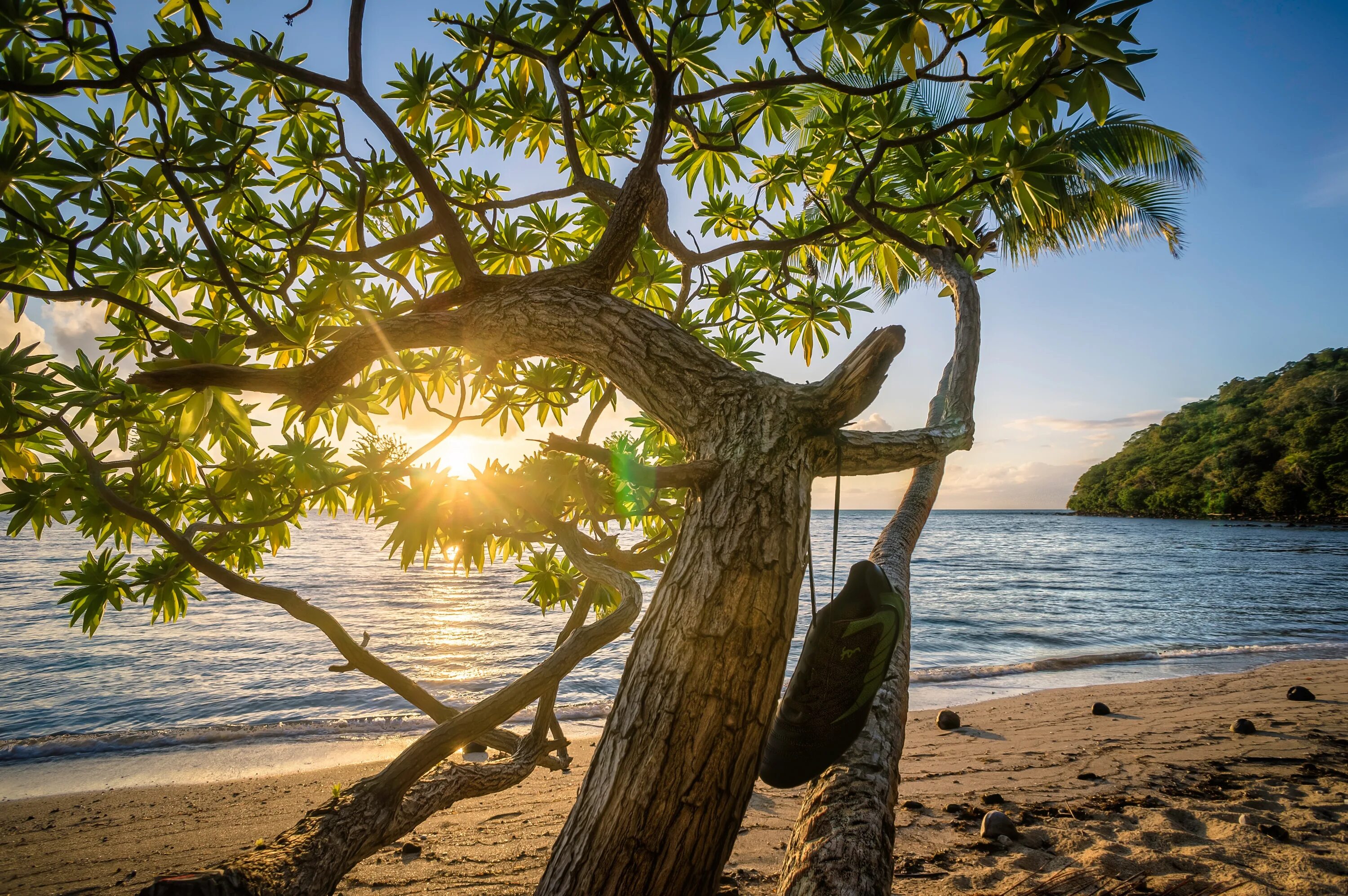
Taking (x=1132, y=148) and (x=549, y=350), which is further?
(x=1132, y=148)

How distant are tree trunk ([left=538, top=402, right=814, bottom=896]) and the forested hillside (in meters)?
54.7

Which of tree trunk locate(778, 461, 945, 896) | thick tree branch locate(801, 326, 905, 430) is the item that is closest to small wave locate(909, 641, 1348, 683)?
tree trunk locate(778, 461, 945, 896)

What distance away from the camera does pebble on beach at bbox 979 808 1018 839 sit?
2891 millimetres

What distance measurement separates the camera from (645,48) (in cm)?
158

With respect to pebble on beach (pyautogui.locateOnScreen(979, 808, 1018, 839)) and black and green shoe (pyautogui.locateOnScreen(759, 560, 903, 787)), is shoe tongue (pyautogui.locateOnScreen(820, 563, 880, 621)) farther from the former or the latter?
pebble on beach (pyautogui.locateOnScreen(979, 808, 1018, 839))

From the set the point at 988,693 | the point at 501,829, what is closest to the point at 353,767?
the point at 501,829

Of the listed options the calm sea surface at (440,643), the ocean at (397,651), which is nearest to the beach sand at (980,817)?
the ocean at (397,651)

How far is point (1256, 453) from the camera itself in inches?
1681

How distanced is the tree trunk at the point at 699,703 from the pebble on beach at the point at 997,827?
2606 mm

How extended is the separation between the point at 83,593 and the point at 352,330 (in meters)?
1.67

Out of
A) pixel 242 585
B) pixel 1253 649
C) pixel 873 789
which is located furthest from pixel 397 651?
pixel 1253 649

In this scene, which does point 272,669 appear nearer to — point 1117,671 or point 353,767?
point 353,767

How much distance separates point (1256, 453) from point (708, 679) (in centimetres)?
5974

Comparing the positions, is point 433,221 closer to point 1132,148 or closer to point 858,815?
point 858,815
